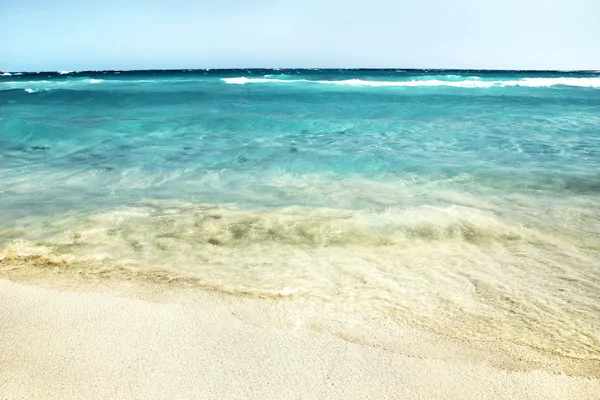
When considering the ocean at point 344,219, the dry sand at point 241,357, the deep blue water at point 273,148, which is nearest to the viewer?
the dry sand at point 241,357

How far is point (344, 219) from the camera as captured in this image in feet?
18.0

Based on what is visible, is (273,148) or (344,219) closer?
(344,219)

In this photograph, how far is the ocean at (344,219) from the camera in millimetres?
3594

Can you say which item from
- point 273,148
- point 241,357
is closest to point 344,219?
point 241,357

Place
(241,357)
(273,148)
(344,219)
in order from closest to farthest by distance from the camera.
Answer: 1. (241,357)
2. (344,219)
3. (273,148)

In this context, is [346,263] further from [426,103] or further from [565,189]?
[426,103]

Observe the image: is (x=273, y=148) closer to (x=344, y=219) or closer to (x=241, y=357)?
(x=344, y=219)

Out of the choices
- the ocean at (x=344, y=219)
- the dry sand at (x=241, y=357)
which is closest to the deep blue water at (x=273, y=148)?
the ocean at (x=344, y=219)

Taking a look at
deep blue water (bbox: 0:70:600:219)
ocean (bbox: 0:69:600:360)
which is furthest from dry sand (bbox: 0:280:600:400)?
deep blue water (bbox: 0:70:600:219)

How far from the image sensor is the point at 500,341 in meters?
2.98

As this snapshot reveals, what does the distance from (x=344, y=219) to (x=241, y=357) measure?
296cm

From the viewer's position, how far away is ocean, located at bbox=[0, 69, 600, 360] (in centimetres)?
359

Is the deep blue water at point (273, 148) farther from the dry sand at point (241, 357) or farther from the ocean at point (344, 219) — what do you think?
the dry sand at point (241, 357)

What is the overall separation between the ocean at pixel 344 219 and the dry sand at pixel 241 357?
10.7 inches
